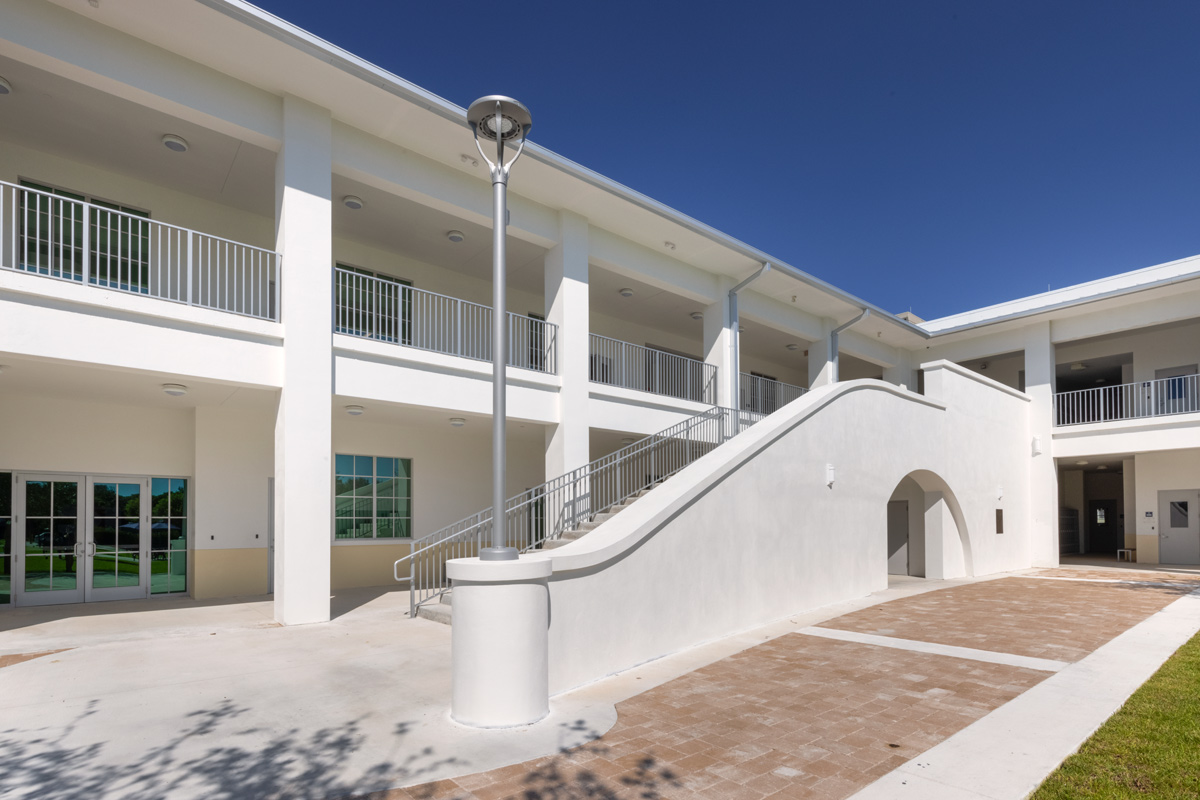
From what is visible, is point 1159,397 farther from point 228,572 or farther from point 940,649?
point 228,572

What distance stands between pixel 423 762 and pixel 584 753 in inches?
42.7

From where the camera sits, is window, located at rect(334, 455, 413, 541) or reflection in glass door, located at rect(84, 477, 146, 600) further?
window, located at rect(334, 455, 413, 541)

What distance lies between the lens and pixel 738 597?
8.95 metres

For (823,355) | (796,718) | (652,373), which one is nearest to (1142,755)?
(796,718)

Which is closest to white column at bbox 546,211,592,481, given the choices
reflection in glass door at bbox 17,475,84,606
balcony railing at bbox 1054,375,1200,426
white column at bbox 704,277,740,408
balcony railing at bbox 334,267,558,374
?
balcony railing at bbox 334,267,558,374

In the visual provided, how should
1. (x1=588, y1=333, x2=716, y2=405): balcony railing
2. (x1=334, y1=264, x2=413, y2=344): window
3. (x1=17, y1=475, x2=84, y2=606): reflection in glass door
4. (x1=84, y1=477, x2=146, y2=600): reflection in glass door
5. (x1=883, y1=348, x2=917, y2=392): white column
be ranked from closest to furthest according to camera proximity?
(x1=17, y1=475, x2=84, y2=606): reflection in glass door
(x1=84, y1=477, x2=146, y2=600): reflection in glass door
(x1=334, y1=264, x2=413, y2=344): window
(x1=588, y1=333, x2=716, y2=405): balcony railing
(x1=883, y1=348, x2=917, y2=392): white column

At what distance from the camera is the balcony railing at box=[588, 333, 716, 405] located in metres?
15.8

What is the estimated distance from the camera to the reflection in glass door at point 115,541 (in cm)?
1189

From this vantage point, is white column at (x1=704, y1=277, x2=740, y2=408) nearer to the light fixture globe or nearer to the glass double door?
the light fixture globe

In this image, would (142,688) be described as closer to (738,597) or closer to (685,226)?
(738,597)

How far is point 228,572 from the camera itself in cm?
1259

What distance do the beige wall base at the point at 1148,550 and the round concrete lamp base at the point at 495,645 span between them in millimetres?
22586

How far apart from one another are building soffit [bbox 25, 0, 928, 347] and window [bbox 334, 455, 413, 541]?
6583 millimetres

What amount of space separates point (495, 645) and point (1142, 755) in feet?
14.7
